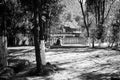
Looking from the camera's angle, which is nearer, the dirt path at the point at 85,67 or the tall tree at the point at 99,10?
the dirt path at the point at 85,67

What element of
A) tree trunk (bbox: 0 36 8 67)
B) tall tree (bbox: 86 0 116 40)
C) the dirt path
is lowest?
the dirt path

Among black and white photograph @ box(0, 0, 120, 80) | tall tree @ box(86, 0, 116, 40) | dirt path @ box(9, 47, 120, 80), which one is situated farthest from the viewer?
tall tree @ box(86, 0, 116, 40)

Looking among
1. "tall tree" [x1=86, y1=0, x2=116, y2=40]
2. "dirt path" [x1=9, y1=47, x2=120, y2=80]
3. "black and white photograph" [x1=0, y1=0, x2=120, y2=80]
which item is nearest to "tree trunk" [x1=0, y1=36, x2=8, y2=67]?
"black and white photograph" [x1=0, y1=0, x2=120, y2=80]

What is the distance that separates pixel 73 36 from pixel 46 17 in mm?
16308

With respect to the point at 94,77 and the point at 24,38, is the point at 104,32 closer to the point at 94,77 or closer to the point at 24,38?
the point at 94,77

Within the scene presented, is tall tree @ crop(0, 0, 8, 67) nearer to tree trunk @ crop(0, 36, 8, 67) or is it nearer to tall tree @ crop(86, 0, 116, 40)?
tree trunk @ crop(0, 36, 8, 67)

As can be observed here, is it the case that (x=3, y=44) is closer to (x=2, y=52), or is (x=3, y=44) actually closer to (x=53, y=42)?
(x=2, y=52)

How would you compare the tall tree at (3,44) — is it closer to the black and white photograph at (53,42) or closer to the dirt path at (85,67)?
the black and white photograph at (53,42)

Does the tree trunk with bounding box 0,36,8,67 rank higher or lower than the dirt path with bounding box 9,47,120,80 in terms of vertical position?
higher

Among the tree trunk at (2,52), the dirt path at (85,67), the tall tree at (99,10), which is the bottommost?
the dirt path at (85,67)

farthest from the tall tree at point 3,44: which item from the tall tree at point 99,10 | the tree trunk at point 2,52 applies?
the tall tree at point 99,10

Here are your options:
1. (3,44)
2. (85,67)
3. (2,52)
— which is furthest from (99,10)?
(2,52)

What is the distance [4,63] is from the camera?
754cm

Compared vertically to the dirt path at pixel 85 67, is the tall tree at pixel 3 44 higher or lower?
higher
